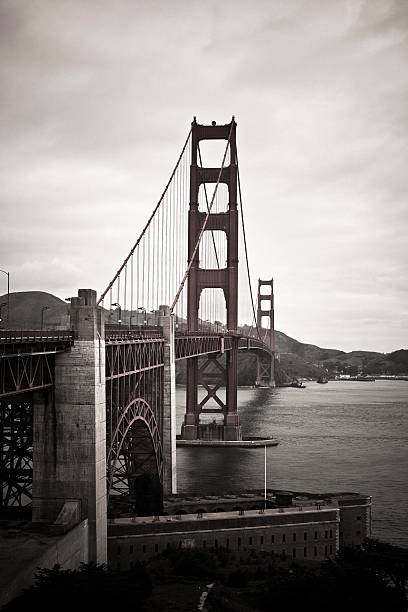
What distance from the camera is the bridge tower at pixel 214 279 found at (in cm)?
6162

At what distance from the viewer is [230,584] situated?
2520cm

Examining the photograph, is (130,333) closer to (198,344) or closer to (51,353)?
(51,353)

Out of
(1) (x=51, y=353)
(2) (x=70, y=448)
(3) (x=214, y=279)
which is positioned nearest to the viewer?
(1) (x=51, y=353)

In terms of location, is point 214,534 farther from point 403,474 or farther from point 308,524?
point 403,474

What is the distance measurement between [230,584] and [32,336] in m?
12.0

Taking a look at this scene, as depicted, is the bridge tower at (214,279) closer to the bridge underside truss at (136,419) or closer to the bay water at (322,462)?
the bay water at (322,462)

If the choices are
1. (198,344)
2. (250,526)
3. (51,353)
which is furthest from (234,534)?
(198,344)

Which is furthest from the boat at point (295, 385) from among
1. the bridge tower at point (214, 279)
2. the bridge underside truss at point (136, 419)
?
the bridge underside truss at point (136, 419)

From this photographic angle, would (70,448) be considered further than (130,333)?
No

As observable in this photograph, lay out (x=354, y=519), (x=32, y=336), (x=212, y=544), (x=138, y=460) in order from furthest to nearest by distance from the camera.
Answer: (x=138, y=460), (x=354, y=519), (x=212, y=544), (x=32, y=336)

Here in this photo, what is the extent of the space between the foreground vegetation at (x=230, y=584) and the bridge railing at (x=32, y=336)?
5.79 m

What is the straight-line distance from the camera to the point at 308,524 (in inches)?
1207

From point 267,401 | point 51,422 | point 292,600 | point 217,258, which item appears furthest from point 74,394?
point 267,401

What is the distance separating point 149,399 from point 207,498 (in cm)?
573
